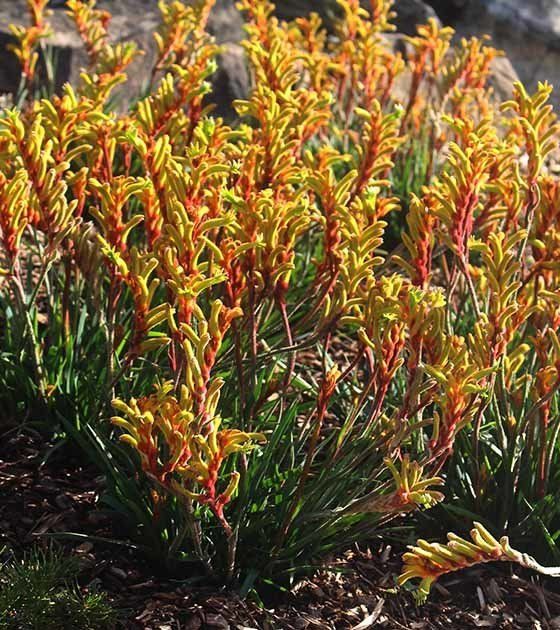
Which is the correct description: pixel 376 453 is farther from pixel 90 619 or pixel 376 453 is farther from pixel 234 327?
pixel 90 619

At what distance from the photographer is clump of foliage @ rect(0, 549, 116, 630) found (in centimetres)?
263

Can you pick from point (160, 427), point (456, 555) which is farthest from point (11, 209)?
point (456, 555)

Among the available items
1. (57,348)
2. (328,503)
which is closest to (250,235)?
(328,503)

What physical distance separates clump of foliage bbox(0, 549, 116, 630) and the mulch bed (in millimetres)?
94

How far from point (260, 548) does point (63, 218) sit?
1077mm

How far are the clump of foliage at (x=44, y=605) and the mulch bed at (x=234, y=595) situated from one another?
9 centimetres

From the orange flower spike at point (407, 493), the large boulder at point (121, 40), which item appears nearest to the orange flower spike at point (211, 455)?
the orange flower spike at point (407, 493)

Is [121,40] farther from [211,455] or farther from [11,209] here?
[211,455]

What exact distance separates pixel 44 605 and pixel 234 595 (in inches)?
19.9

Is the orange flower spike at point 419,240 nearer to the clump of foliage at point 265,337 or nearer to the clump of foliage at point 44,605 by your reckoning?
the clump of foliage at point 265,337

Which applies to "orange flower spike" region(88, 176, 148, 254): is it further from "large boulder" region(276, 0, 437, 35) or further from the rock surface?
"large boulder" region(276, 0, 437, 35)

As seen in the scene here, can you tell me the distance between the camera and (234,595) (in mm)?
2791

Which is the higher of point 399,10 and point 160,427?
point 160,427

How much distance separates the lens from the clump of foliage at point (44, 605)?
2.63m
